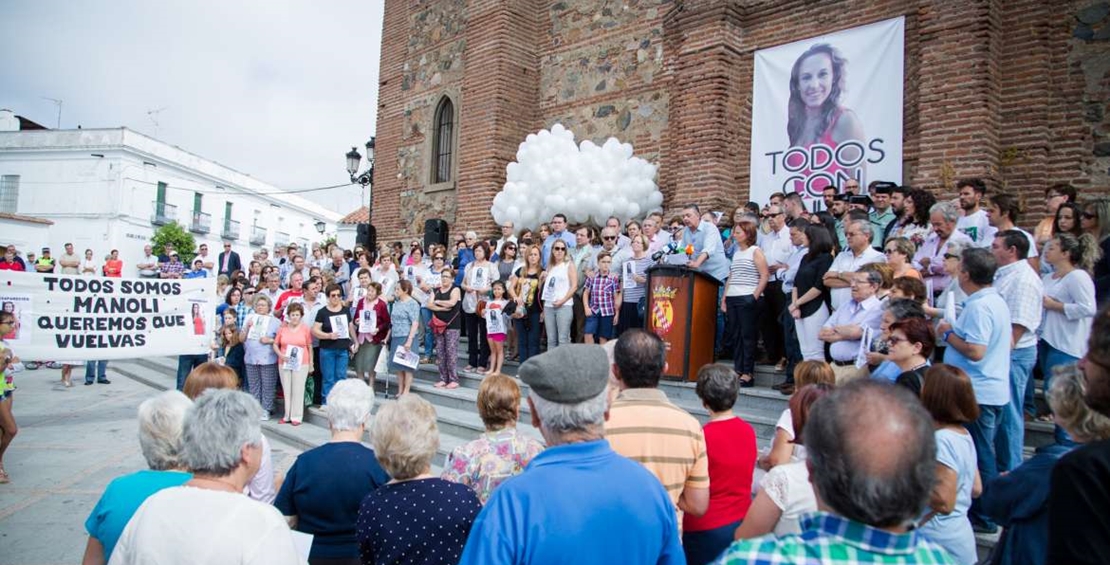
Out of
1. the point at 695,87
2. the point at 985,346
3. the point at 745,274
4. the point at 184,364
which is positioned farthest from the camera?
the point at 695,87

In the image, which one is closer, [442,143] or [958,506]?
[958,506]

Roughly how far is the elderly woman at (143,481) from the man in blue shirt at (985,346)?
4213mm

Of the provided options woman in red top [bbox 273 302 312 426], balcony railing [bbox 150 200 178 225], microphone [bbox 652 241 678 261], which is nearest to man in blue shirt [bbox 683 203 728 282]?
microphone [bbox 652 241 678 261]

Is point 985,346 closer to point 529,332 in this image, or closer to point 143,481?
point 143,481

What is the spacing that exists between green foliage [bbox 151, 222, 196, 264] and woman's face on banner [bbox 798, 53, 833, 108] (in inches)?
1231

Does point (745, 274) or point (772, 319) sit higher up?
point (745, 274)

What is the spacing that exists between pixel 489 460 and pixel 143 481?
1.23 metres

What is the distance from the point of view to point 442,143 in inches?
606

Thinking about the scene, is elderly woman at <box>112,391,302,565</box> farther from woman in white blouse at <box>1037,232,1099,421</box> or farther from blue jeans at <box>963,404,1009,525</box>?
woman in white blouse at <box>1037,232,1099,421</box>

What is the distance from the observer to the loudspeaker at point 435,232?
14281 mm

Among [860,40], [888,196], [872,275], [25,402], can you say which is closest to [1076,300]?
[872,275]

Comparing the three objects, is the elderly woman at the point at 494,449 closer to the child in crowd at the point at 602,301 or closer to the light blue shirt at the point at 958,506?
the light blue shirt at the point at 958,506

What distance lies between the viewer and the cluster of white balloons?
10069 millimetres

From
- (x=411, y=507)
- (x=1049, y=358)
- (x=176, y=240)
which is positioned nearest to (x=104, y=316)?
(x=411, y=507)
